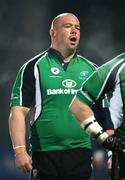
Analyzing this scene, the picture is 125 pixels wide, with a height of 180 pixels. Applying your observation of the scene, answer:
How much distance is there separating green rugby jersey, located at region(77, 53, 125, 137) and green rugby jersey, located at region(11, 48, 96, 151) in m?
1.03

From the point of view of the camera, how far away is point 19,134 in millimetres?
4473

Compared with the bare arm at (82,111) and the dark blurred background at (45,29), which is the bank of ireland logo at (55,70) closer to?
the bare arm at (82,111)

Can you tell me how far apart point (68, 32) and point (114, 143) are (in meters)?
1.58

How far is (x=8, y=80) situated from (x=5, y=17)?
100 cm

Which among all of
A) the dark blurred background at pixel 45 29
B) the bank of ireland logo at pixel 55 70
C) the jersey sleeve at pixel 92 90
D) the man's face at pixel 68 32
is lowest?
the jersey sleeve at pixel 92 90

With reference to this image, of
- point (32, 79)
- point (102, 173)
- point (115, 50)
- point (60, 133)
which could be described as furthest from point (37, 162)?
point (115, 50)

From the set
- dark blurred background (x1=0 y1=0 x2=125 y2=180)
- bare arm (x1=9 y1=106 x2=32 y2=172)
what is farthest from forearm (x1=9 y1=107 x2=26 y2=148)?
dark blurred background (x1=0 y1=0 x2=125 y2=180)

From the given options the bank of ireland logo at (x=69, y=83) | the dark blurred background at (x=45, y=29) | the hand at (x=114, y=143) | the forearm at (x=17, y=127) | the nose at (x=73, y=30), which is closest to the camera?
the hand at (x=114, y=143)

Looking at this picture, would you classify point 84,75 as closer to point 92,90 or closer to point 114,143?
point 92,90

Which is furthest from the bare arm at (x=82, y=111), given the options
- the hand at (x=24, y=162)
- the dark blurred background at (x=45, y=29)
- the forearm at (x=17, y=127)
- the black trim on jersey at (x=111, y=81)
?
the dark blurred background at (x=45, y=29)

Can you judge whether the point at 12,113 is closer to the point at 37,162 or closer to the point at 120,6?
the point at 37,162

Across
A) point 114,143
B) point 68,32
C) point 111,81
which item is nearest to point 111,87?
point 111,81

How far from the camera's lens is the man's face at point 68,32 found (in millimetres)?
4675

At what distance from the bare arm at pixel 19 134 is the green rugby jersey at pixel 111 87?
108 centimetres
